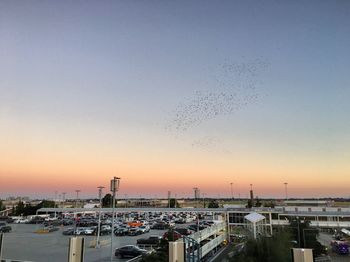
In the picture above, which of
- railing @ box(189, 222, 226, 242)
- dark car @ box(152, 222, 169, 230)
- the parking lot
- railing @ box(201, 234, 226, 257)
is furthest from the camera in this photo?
dark car @ box(152, 222, 169, 230)

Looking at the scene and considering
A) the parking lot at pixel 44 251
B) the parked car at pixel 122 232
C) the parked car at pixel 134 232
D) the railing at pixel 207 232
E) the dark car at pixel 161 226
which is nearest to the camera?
the parking lot at pixel 44 251

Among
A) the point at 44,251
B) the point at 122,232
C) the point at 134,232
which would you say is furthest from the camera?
the point at 122,232

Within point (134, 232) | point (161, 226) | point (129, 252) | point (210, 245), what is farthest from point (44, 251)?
point (161, 226)

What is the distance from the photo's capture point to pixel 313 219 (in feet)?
121

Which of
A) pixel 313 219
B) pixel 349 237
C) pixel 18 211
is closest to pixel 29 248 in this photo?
pixel 349 237

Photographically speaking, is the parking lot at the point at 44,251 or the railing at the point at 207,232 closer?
the parking lot at the point at 44,251

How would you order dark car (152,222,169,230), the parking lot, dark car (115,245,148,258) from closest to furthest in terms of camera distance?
1. the parking lot
2. dark car (115,245,148,258)
3. dark car (152,222,169,230)

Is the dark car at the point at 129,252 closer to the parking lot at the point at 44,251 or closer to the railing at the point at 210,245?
the parking lot at the point at 44,251

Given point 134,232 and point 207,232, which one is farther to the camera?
point 134,232

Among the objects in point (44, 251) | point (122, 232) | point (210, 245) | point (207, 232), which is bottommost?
point (44, 251)

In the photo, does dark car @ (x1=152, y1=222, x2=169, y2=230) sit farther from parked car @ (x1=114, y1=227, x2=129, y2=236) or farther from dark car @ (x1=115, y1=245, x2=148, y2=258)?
dark car @ (x1=115, y1=245, x2=148, y2=258)

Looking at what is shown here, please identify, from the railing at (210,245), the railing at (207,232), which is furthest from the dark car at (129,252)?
the railing at (210,245)

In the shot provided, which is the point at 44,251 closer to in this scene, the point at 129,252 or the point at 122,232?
the point at 129,252

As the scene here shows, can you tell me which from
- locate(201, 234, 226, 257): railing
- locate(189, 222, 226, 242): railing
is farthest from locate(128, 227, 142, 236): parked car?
locate(201, 234, 226, 257): railing
